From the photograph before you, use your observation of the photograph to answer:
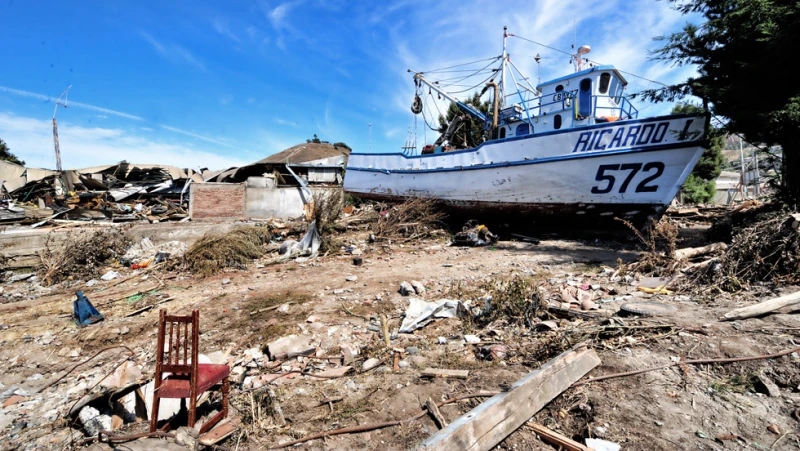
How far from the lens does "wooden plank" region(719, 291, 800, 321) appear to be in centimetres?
284

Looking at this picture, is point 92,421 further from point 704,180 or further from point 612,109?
point 704,180

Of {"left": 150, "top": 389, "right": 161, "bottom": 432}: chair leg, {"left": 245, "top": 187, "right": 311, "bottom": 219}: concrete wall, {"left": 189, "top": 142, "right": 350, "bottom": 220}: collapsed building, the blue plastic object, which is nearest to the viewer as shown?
{"left": 150, "top": 389, "right": 161, "bottom": 432}: chair leg

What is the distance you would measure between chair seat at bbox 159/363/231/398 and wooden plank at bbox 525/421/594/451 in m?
1.90

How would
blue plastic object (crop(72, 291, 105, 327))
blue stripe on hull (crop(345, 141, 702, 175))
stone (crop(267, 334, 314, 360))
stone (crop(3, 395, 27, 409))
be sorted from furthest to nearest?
blue stripe on hull (crop(345, 141, 702, 175)) < blue plastic object (crop(72, 291, 105, 327)) < stone (crop(267, 334, 314, 360)) < stone (crop(3, 395, 27, 409))

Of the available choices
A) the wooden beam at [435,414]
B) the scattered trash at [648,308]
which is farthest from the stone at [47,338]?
the scattered trash at [648,308]

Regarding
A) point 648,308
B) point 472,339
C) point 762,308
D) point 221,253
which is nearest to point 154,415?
point 472,339

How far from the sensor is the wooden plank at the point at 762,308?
2838 millimetres

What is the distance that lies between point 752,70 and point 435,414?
26.5 feet

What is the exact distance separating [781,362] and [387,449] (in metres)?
2.55

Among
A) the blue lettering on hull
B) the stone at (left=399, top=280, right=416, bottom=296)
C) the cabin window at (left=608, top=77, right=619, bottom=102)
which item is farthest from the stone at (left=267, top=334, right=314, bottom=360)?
the cabin window at (left=608, top=77, right=619, bottom=102)

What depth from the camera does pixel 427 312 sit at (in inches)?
146

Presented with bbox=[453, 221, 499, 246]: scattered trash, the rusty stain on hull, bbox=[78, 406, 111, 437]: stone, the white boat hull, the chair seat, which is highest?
the white boat hull

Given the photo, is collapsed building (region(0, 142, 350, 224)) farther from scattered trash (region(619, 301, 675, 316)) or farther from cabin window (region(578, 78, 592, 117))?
scattered trash (region(619, 301, 675, 316))

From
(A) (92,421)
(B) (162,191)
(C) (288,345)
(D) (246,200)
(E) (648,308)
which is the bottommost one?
(A) (92,421)
